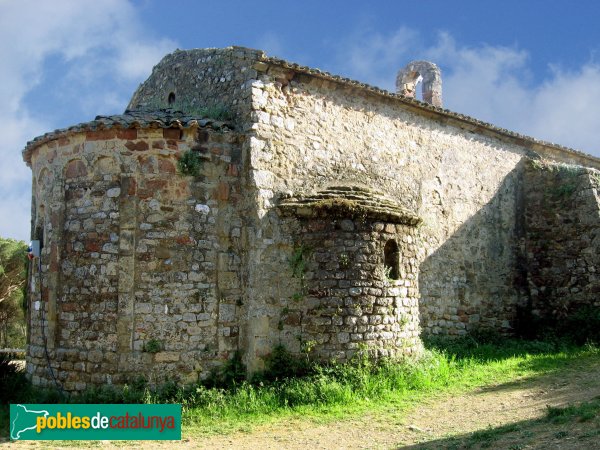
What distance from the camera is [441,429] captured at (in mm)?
7133

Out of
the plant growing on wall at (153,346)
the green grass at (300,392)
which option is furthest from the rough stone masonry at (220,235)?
the green grass at (300,392)

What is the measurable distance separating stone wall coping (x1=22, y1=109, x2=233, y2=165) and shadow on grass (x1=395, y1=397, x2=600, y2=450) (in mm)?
5529

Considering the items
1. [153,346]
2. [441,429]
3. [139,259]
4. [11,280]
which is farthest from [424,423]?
[11,280]

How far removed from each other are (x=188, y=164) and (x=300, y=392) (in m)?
3.84

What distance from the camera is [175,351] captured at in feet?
27.6

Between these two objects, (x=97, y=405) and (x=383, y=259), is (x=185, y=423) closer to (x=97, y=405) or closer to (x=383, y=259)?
(x=97, y=405)

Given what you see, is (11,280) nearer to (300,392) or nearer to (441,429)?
(300,392)

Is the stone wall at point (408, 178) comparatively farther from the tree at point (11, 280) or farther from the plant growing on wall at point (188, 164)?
the tree at point (11, 280)

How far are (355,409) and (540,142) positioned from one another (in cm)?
983

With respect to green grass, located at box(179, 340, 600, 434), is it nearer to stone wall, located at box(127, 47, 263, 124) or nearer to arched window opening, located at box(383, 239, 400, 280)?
arched window opening, located at box(383, 239, 400, 280)

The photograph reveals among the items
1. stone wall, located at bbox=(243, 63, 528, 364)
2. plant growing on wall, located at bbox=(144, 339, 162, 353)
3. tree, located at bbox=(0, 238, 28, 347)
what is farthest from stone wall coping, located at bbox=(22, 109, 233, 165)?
tree, located at bbox=(0, 238, 28, 347)

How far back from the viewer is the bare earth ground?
599 centimetres

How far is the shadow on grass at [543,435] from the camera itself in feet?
18.3

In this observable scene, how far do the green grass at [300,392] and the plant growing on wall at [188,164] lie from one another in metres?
3.05
